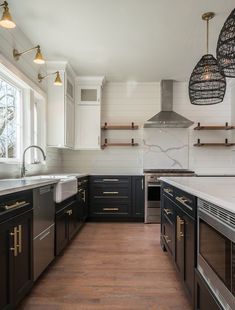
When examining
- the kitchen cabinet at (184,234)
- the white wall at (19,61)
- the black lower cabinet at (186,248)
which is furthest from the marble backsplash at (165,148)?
the black lower cabinet at (186,248)

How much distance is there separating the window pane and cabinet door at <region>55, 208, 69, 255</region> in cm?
92

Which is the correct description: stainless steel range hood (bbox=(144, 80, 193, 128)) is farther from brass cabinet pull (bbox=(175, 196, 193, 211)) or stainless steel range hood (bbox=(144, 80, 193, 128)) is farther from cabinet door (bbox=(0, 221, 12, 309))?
cabinet door (bbox=(0, 221, 12, 309))

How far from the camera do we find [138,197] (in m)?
4.55

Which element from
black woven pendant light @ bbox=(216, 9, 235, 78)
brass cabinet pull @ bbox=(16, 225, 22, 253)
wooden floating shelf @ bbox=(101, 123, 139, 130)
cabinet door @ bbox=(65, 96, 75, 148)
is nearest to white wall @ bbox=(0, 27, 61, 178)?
cabinet door @ bbox=(65, 96, 75, 148)

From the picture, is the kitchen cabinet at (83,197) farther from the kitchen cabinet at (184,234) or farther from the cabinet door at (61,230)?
the kitchen cabinet at (184,234)

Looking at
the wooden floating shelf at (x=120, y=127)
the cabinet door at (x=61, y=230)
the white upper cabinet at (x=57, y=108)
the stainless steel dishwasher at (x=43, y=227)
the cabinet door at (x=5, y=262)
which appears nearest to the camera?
the cabinet door at (x=5, y=262)

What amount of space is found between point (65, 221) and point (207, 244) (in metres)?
1.95

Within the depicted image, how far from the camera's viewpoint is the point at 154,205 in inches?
177

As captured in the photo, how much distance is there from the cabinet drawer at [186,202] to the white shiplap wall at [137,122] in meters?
2.98

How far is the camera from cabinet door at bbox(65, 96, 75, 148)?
423cm

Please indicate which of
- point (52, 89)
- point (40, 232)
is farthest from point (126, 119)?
point (40, 232)

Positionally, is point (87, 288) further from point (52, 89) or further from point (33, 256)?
point (52, 89)

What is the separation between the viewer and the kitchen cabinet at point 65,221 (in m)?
2.72

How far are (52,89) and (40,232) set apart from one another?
2566 mm
